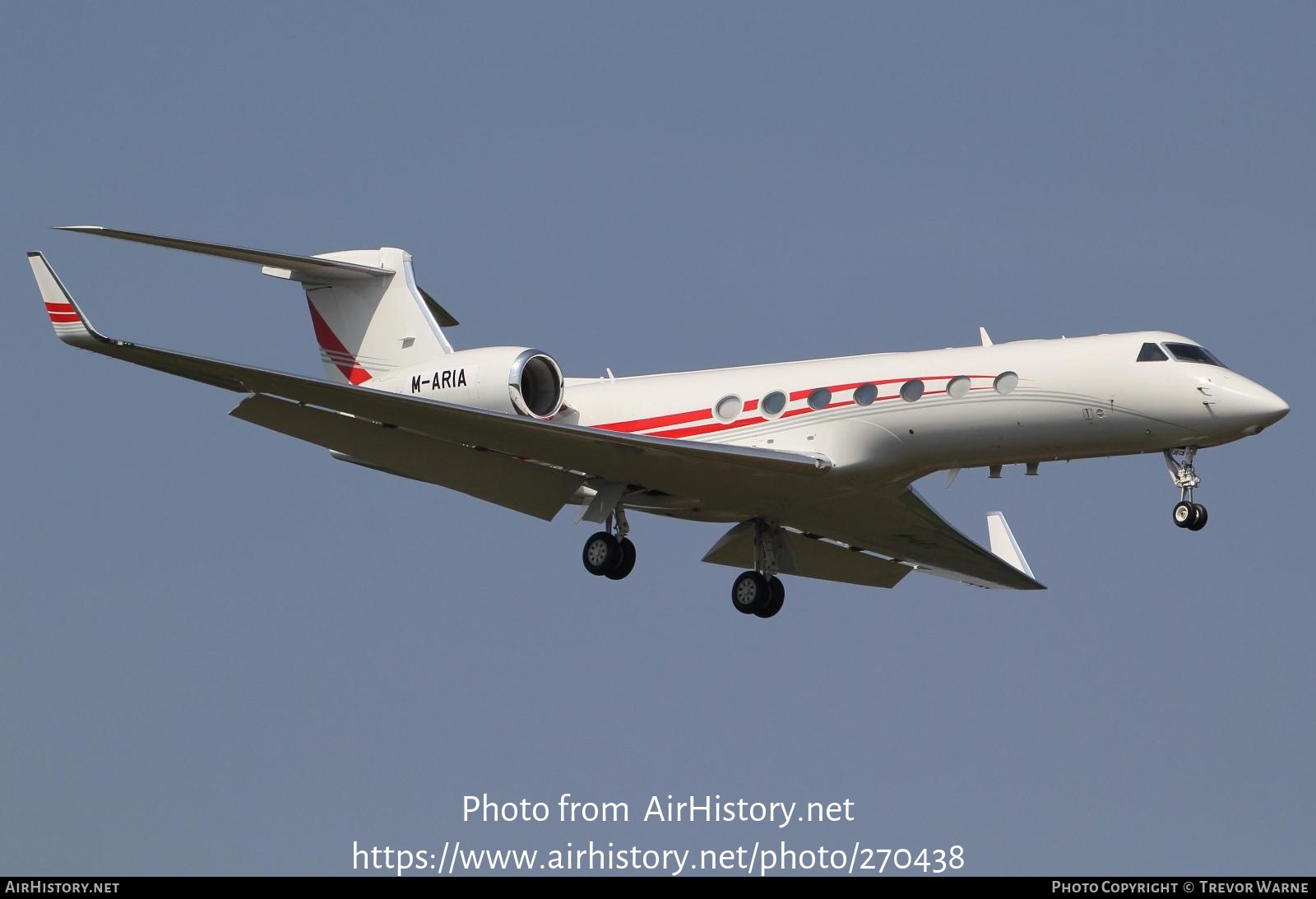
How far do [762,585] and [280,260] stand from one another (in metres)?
7.60

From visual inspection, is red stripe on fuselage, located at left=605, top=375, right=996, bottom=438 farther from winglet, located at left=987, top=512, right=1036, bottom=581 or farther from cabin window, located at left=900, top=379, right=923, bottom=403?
winglet, located at left=987, top=512, right=1036, bottom=581

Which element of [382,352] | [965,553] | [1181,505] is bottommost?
[1181,505]

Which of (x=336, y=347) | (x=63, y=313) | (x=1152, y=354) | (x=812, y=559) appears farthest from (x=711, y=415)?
(x=63, y=313)

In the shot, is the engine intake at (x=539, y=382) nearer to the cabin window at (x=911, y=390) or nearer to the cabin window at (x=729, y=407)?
the cabin window at (x=729, y=407)

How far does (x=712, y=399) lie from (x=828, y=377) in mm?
1654

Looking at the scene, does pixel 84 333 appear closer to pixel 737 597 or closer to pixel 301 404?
pixel 301 404

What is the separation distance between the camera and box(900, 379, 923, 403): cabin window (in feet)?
71.8

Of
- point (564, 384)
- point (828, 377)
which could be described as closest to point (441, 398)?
point (564, 384)

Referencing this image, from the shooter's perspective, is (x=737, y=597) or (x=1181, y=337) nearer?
(x=1181, y=337)

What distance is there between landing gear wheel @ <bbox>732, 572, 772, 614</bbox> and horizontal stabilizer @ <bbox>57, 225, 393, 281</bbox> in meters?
6.48

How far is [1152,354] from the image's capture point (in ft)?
69.3

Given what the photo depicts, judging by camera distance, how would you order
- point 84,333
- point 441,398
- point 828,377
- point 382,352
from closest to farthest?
point 84,333 → point 828,377 → point 441,398 → point 382,352

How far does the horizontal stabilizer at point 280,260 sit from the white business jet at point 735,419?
33 millimetres

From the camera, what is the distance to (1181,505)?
2086cm
